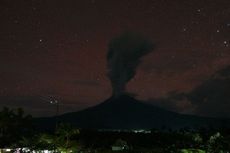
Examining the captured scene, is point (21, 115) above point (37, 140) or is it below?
above

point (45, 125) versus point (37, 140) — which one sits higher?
point (45, 125)

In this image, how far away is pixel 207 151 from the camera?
35781 mm

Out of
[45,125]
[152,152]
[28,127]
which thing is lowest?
[152,152]

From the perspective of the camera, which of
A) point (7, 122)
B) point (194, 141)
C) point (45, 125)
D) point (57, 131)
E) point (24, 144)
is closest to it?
point (57, 131)

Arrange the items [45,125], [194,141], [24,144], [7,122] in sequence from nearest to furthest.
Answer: [24,144] → [7,122] → [194,141] → [45,125]

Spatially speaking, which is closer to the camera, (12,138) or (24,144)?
(24,144)

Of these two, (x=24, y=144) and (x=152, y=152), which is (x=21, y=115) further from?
(x=152, y=152)

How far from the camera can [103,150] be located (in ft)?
106

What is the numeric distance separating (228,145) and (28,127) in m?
16.2

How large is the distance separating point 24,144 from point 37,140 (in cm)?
159

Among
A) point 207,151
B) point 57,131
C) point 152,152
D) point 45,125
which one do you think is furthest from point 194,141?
point 45,125

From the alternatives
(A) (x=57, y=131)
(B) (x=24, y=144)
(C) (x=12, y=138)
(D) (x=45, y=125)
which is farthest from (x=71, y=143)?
(D) (x=45, y=125)

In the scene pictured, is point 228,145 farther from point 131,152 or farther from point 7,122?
point 7,122

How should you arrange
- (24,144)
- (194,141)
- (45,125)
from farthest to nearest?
(45,125) < (194,141) < (24,144)
